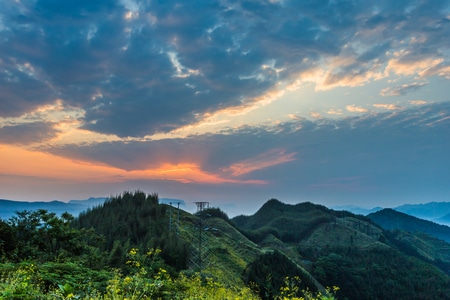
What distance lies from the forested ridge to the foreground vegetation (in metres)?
0.06

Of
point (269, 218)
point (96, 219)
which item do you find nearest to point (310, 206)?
point (269, 218)

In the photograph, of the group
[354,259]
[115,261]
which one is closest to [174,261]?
[115,261]

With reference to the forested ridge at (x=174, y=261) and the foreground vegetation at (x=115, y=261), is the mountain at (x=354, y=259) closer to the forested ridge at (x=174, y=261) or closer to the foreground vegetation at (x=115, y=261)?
the forested ridge at (x=174, y=261)

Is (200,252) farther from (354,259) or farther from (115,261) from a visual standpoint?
(354,259)

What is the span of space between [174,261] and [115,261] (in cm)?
605

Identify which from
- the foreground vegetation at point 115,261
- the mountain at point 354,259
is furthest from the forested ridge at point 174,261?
the mountain at point 354,259

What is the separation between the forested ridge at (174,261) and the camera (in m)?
10.2

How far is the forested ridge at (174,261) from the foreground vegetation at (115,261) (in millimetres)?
63

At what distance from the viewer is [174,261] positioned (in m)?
24.9

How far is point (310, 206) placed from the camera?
196750 millimetres

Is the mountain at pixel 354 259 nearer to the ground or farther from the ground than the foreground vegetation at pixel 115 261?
nearer to the ground

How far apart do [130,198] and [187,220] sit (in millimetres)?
12716

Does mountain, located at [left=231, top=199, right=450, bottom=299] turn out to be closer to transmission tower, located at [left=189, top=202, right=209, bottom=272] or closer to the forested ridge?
the forested ridge

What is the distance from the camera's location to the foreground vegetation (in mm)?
9094
